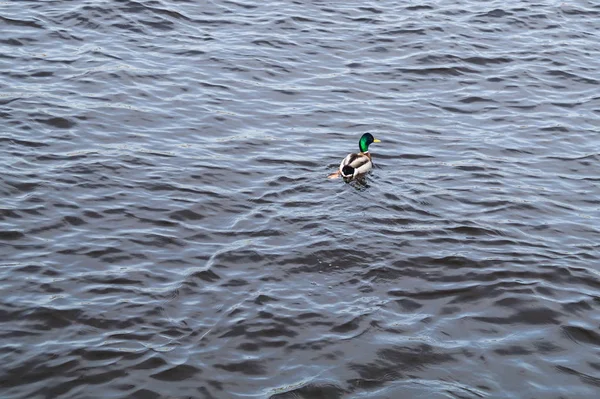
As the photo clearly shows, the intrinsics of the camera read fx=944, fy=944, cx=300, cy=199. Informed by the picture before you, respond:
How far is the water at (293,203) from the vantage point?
962 centimetres

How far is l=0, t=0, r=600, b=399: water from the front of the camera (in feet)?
31.6

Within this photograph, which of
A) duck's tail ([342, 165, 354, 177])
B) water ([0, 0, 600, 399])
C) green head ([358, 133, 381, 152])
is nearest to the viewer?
water ([0, 0, 600, 399])

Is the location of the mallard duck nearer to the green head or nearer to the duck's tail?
the duck's tail

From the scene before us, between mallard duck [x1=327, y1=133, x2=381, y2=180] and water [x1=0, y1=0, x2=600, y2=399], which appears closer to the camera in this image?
water [x1=0, y1=0, x2=600, y2=399]

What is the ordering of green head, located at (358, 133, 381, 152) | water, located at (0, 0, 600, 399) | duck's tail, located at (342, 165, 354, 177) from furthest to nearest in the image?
1. green head, located at (358, 133, 381, 152)
2. duck's tail, located at (342, 165, 354, 177)
3. water, located at (0, 0, 600, 399)

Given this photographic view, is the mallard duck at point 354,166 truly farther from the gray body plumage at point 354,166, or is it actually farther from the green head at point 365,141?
the green head at point 365,141

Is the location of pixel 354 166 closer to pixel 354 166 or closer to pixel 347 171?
pixel 354 166

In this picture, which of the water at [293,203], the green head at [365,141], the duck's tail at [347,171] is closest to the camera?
the water at [293,203]

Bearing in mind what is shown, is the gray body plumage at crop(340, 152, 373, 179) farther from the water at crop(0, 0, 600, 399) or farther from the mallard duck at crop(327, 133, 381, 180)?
the water at crop(0, 0, 600, 399)

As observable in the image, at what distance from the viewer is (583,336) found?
1039 centimetres

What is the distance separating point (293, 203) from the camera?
1311cm

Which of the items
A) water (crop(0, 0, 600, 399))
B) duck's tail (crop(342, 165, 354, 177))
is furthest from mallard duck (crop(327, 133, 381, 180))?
water (crop(0, 0, 600, 399))

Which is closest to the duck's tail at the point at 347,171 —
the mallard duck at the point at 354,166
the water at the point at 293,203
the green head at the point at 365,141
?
the mallard duck at the point at 354,166

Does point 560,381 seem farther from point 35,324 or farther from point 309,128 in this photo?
point 309,128
